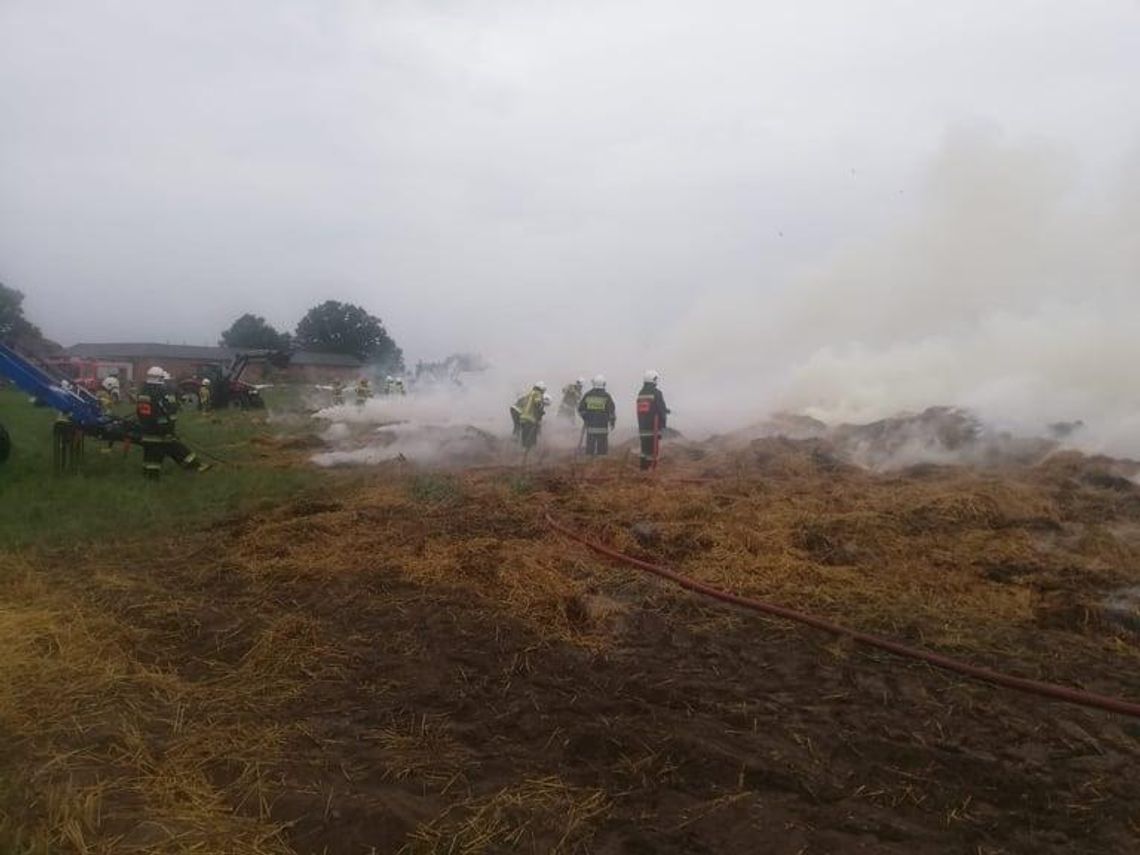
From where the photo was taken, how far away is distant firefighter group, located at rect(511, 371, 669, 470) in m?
14.1

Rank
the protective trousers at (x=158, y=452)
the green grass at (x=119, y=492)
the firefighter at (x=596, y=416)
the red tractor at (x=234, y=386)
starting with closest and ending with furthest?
the green grass at (x=119, y=492) → the protective trousers at (x=158, y=452) → the firefighter at (x=596, y=416) → the red tractor at (x=234, y=386)

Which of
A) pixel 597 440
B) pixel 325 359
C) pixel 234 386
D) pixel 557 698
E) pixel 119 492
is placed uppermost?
pixel 325 359

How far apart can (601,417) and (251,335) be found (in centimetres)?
7708

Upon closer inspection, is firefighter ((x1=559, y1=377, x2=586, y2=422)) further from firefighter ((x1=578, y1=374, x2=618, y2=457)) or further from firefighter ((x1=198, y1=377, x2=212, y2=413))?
firefighter ((x1=198, y1=377, x2=212, y2=413))

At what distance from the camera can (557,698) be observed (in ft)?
14.7

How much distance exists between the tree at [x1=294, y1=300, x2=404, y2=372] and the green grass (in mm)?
63886

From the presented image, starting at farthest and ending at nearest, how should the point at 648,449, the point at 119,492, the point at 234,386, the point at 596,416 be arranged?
the point at 234,386 < the point at 596,416 < the point at 648,449 < the point at 119,492

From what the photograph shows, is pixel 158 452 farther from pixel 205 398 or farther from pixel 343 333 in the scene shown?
pixel 343 333

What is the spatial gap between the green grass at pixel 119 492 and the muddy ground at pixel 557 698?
1.35 meters

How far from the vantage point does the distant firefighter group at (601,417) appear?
1415 cm

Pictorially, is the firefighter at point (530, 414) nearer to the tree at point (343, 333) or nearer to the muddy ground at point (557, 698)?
the muddy ground at point (557, 698)

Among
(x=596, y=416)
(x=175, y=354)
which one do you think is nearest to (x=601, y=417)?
(x=596, y=416)

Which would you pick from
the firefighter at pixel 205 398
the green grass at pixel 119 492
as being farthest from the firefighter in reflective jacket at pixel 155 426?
the firefighter at pixel 205 398

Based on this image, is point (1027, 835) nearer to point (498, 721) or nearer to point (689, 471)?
point (498, 721)
